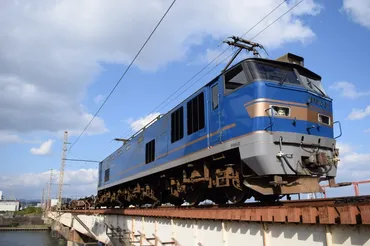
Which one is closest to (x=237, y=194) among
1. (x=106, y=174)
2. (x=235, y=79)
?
(x=235, y=79)

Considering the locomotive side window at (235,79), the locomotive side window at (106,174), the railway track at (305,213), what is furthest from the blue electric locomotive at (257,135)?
the locomotive side window at (106,174)

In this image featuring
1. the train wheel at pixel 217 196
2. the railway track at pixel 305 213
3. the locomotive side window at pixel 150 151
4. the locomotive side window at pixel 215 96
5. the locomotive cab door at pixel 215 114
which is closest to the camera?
the railway track at pixel 305 213

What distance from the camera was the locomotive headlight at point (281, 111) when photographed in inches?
353

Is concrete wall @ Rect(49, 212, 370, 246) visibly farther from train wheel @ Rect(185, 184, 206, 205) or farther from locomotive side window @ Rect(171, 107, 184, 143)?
locomotive side window @ Rect(171, 107, 184, 143)

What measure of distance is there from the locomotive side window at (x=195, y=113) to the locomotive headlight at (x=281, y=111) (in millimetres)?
3068

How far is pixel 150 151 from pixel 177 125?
3755 millimetres

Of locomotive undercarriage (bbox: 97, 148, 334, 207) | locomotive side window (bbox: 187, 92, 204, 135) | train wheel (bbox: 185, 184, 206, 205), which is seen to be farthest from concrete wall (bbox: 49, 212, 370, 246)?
locomotive side window (bbox: 187, 92, 204, 135)

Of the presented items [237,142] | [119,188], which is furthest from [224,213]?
[119,188]

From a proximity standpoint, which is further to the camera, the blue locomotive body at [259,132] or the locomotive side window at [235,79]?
the locomotive side window at [235,79]

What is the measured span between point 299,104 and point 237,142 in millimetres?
2078

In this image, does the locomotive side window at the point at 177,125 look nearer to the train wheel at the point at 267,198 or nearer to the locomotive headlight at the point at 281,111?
the train wheel at the point at 267,198

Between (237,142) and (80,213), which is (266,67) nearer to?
(237,142)

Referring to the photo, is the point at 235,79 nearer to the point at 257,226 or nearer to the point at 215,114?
the point at 215,114

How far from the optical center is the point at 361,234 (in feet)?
17.4
